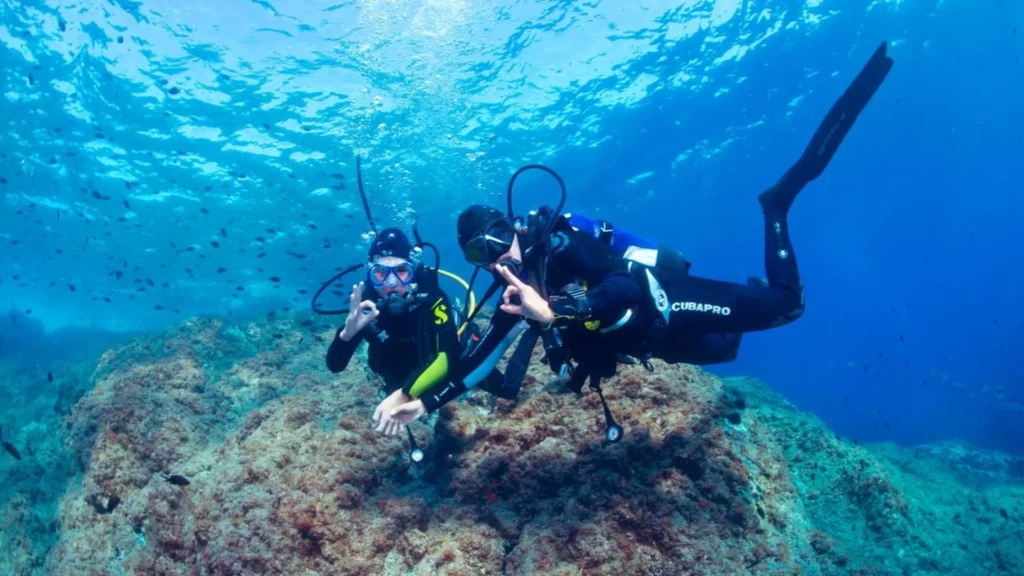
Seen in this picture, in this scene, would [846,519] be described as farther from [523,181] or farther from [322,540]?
[523,181]

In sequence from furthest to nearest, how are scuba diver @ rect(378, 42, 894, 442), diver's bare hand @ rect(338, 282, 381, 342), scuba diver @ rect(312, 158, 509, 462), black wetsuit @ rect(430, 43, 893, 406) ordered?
scuba diver @ rect(312, 158, 509, 462) → diver's bare hand @ rect(338, 282, 381, 342) → black wetsuit @ rect(430, 43, 893, 406) → scuba diver @ rect(378, 42, 894, 442)

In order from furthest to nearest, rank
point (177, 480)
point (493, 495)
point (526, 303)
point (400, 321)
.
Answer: point (400, 321)
point (177, 480)
point (493, 495)
point (526, 303)

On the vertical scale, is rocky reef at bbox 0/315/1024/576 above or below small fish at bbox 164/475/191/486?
above

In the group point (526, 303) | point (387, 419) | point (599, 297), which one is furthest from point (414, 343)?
point (599, 297)

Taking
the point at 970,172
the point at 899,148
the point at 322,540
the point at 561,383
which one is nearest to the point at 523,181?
the point at 561,383

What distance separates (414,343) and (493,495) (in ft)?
6.10

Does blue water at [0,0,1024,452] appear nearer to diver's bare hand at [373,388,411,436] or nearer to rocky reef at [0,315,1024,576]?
rocky reef at [0,315,1024,576]

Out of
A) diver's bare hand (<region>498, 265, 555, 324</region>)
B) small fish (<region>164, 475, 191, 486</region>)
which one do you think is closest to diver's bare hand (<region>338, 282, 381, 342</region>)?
diver's bare hand (<region>498, 265, 555, 324</region>)

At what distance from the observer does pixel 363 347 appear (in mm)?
9523

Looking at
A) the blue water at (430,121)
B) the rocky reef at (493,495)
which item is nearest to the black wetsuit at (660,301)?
the rocky reef at (493,495)

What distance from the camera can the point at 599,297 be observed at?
3582 mm

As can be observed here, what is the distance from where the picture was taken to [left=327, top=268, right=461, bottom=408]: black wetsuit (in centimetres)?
475

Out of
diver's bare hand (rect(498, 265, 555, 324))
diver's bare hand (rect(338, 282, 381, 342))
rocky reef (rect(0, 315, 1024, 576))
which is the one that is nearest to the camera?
diver's bare hand (rect(498, 265, 555, 324))

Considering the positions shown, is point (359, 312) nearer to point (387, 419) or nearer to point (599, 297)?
point (387, 419)
